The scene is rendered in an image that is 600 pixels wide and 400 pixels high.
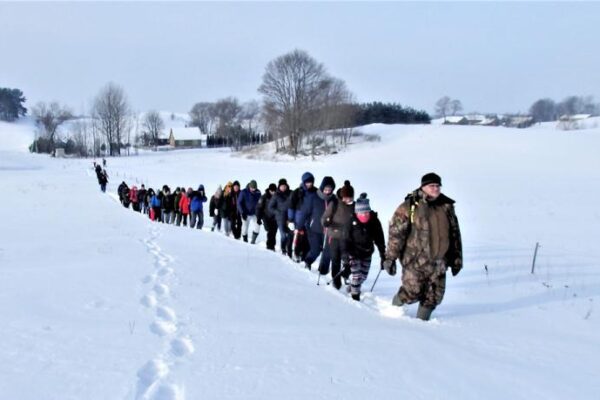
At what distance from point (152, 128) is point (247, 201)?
112053mm

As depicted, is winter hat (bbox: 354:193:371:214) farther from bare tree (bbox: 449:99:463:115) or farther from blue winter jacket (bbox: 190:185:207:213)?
bare tree (bbox: 449:99:463:115)

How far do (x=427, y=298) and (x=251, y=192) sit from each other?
7.60m

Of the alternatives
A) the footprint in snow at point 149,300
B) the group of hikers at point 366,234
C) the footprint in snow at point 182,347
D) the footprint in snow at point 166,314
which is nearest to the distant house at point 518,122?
the group of hikers at point 366,234

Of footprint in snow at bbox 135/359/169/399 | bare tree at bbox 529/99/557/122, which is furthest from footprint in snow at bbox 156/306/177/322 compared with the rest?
bare tree at bbox 529/99/557/122

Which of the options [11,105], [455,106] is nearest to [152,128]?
[11,105]

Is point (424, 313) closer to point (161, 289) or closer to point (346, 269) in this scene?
point (346, 269)

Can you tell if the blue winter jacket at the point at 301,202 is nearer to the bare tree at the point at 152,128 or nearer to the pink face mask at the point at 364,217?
the pink face mask at the point at 364,217

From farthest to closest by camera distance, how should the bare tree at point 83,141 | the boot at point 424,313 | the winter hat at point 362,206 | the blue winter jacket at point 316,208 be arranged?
the bare tree at point 83,141 → the blue winter jacket at point 316,208 → the winter hat at point 362,206 → the boot at point 424,313

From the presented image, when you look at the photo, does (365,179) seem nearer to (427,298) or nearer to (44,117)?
(427,298)

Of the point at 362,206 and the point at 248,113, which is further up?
the point at 248,113

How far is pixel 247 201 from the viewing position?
12.7 meters

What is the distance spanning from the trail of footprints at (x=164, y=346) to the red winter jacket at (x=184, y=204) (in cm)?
1050

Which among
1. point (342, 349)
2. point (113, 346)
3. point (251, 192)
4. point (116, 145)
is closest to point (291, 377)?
point (342, 349)

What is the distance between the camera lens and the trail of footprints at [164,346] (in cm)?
307
